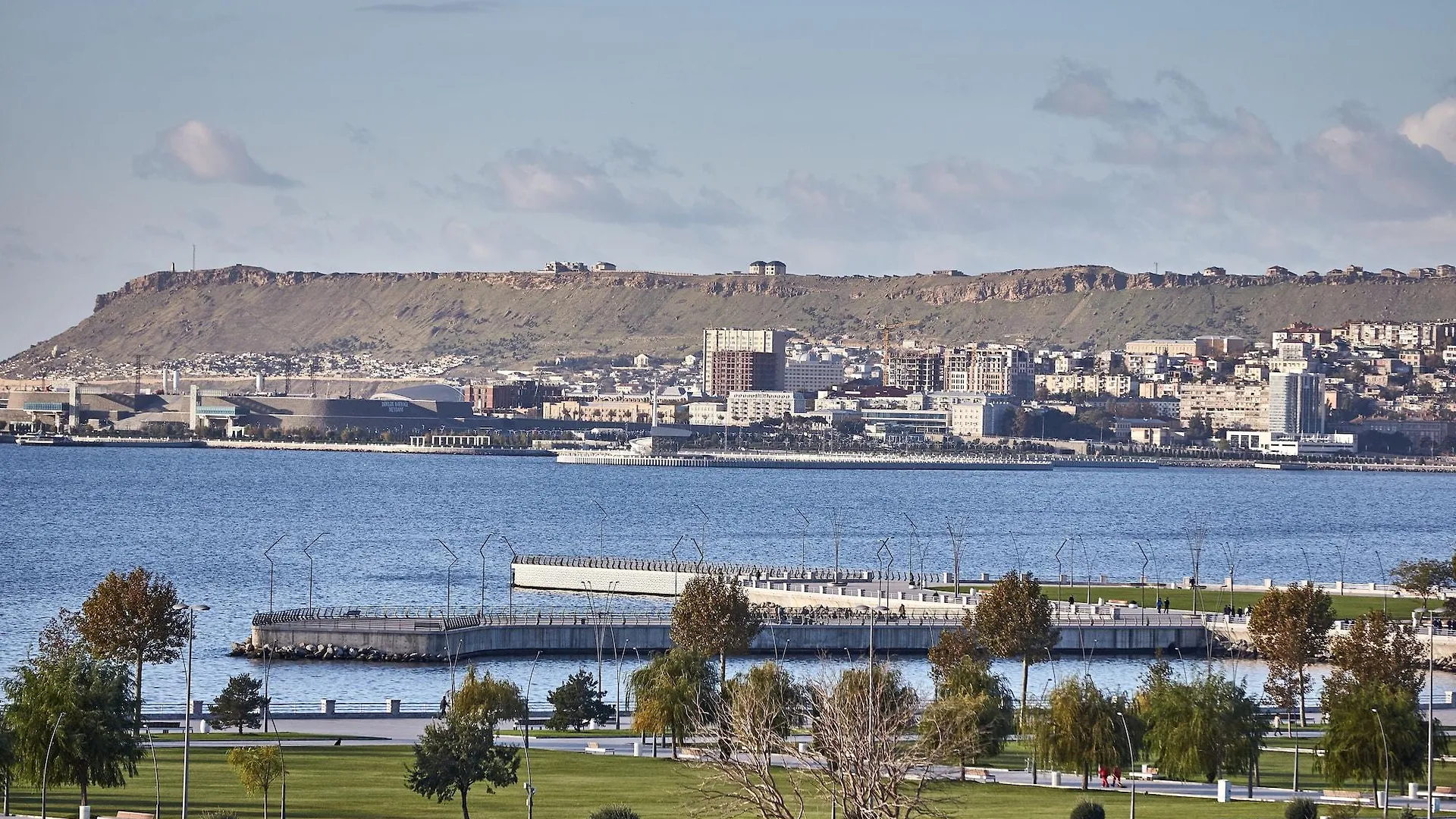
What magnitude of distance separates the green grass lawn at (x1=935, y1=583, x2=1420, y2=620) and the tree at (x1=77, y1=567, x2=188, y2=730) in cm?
2981

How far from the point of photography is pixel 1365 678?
139 feet

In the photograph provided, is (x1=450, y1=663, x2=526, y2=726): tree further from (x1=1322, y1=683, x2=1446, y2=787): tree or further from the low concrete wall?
the low concrete wall

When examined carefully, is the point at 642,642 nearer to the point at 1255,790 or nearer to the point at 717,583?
the point at 717,583

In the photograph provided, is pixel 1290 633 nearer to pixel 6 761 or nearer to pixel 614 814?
pixel 614 814

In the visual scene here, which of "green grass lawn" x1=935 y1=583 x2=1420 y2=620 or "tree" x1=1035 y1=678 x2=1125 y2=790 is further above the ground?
"green grass lawn" x1=935 y1=583 x2=1420 y2=620

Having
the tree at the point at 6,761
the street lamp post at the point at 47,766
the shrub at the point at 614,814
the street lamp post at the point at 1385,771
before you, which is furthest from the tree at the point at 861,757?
the tree at the point at 6,761

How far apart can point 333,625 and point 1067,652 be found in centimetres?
1811

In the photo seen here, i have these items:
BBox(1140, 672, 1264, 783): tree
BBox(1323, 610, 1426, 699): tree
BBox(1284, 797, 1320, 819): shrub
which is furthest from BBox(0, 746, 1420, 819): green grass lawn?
BBox(1323, 610, 1426, 699): tree

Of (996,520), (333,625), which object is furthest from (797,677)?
(996,520)

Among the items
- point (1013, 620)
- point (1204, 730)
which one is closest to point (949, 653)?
point (1013, 620)

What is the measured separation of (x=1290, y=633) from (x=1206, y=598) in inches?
979

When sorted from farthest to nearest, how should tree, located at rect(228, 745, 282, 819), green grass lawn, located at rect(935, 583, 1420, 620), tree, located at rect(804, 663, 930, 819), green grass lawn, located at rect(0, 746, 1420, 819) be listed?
green grass lawn, located at rect(935, 583, 1420, 620), green grass lawn, located at rect(0, 746, 1420, 819), tree, located at rect(228, 745, 282, 819), tree, located at rect(804, 663, 930, 819)

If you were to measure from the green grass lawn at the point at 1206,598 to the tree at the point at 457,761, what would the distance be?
3694cm

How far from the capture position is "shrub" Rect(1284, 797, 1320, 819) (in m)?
30.5
